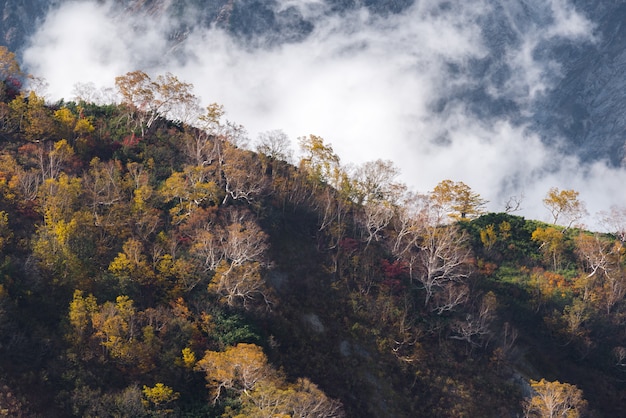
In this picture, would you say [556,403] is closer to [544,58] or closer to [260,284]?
[260,284]

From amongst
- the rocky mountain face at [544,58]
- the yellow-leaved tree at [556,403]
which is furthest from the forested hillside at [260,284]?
the rocky mountain face at [544,58]

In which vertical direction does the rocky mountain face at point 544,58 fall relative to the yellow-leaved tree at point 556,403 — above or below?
above

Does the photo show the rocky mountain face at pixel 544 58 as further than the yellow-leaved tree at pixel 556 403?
Yes

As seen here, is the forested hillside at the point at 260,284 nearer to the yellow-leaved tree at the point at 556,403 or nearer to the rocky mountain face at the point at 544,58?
the yellow-leaved tree at the point at 556,403

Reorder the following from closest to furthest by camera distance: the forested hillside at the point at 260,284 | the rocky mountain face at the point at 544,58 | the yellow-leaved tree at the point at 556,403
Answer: the forested hillside at the point at 260,284 < the yellow-leaved tree at the point at 556,403 < the rocky mountain face at the point at 544,58

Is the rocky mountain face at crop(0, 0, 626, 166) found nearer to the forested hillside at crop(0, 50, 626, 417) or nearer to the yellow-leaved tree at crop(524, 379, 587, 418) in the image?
the forested hillside at crop(0, 50, 626, 417)

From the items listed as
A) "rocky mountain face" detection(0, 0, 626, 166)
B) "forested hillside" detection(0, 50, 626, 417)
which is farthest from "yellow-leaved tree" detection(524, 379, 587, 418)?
"rocky mountain face" detection(0, 0, 626, 166)

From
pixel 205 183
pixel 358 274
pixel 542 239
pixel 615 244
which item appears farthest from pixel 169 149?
pixel 615 244
